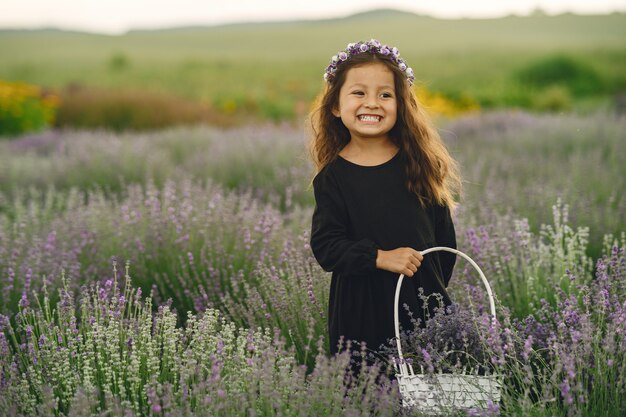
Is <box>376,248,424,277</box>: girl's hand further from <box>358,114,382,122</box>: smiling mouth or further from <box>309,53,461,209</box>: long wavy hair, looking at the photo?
<box>358,114,382,122</box>: smiling mouth

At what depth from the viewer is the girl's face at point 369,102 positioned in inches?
116

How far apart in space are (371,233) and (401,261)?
0.73 feet

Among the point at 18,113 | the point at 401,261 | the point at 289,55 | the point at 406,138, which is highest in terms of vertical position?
the point at 406,138

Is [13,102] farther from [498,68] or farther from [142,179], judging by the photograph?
[498,68]

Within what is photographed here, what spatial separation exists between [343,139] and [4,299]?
1.73 meters

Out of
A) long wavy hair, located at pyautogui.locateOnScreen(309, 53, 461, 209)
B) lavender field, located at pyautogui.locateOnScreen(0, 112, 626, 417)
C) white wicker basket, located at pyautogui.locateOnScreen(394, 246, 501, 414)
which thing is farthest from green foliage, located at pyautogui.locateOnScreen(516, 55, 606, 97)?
white wicker basket, located at pyautogui.locateOnScreen(394, 246, 501, 414)

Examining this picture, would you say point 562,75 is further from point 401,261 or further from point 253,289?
point 401,261

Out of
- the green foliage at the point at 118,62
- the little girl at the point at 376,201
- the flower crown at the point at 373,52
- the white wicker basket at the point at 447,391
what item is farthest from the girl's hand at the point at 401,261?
the green foliage at the point at 118,62

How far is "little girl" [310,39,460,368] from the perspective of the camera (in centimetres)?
286

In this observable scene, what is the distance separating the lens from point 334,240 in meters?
2.82

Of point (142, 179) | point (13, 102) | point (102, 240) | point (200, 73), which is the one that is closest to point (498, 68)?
point (200, 73)

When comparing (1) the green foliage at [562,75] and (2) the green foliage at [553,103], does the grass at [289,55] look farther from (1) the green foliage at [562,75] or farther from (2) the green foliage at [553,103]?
(2) the green foliage at [553,103]

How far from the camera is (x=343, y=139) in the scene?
319 centimetres

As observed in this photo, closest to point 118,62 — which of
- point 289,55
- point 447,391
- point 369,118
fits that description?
point 289,55
